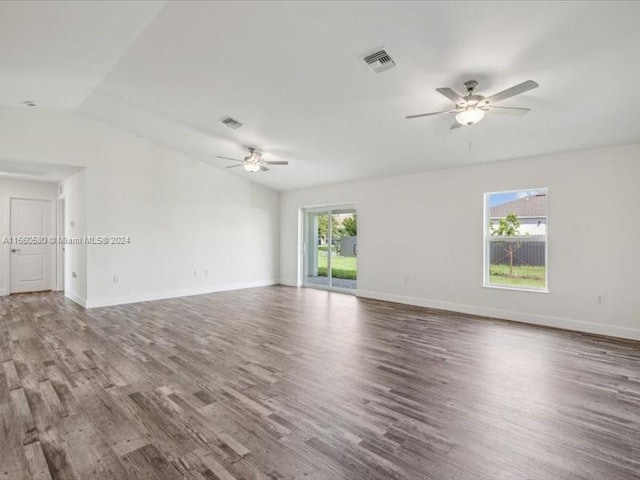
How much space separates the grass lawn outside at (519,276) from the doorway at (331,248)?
284cm

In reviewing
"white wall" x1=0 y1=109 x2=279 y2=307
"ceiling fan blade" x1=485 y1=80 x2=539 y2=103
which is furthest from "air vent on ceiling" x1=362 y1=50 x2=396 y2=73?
"white wall" x1=0 y1=109 x2=279 y2=307

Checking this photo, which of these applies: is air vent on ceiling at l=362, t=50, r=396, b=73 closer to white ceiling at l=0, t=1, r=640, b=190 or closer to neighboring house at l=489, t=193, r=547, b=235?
white ceiling at l=0, t=1, r=640, b=190

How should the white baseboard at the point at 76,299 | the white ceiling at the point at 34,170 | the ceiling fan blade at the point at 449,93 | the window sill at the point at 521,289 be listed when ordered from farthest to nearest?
the white baseboard at the point at 76,299, the white ceiling at the point at 34,170, the window sill at the point at 521,289, the ceiling fan blade at the point at 449,93

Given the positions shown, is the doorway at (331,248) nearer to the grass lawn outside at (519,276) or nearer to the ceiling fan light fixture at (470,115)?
the grass lawn outside at (519,276)

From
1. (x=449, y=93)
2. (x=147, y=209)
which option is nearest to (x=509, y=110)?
(x=449, y=93)

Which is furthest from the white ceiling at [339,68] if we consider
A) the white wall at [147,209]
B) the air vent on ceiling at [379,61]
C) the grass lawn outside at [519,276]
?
the grass lawn outside at [519,276]

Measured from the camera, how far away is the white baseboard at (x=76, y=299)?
19.7 ft

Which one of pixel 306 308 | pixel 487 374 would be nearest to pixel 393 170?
pixel 306 308

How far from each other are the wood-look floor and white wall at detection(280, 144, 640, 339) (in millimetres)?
626

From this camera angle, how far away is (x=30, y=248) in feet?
24.6

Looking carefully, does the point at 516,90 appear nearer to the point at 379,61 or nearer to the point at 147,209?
the point at 379,61

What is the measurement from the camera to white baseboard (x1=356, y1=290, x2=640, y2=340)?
173 inches

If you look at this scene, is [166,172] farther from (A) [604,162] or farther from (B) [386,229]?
(A) [604,162]

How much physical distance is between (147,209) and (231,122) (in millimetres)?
2771
